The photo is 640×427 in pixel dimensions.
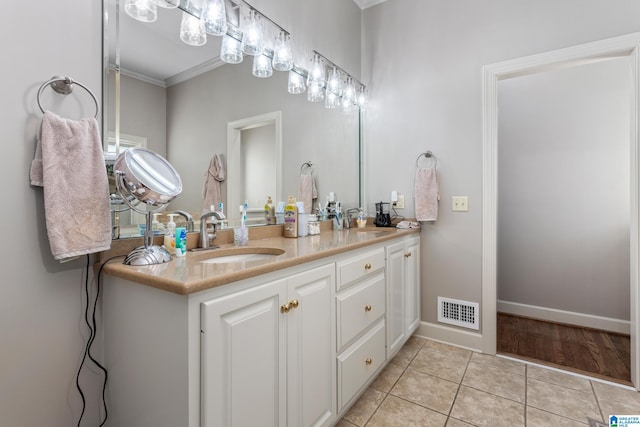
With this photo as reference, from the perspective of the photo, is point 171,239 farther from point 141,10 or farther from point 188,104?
point 141,10

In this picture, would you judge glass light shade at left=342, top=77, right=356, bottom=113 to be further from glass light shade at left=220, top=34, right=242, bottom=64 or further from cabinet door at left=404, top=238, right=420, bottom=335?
cabinet door at left=404, top=238, right=420, bottom=335

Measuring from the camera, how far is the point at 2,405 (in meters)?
0.95

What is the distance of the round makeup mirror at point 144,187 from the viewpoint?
1.03m

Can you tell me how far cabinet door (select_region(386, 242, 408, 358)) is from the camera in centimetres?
193

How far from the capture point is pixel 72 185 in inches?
38.9

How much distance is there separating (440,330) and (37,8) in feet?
9.37

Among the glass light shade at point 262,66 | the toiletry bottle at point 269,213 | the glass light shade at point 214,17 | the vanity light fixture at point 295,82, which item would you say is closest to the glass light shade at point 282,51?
the glass light shade at point 262,66

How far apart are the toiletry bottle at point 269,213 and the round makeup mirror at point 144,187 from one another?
75 cm

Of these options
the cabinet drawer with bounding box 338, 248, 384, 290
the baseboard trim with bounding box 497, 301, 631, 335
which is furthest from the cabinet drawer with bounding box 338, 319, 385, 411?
the baseboard trim with bounding box 497, 301, 631, 335

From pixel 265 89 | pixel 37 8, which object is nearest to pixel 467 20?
pixel 265 89

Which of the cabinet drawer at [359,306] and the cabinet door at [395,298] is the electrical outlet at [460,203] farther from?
the cabinet drawer at [359,306]

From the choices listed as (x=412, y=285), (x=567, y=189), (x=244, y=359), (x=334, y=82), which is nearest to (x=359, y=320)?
(x=244, y=359)

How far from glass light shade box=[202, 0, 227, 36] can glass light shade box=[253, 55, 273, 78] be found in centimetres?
30

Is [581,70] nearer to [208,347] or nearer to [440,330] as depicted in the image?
[440,330]
